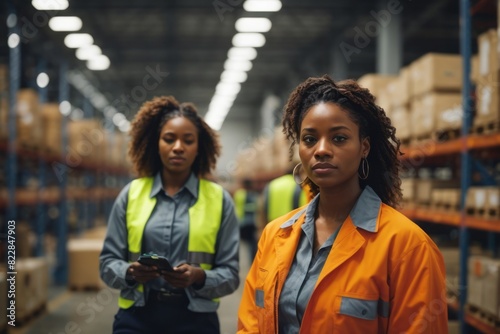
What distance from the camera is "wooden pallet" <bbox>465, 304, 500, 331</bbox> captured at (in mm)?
4422

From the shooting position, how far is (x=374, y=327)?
177cm

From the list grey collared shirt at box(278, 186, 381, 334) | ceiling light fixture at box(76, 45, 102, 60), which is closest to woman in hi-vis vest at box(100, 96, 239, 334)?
grey collared shirt at box(278, 186, 381, 334)

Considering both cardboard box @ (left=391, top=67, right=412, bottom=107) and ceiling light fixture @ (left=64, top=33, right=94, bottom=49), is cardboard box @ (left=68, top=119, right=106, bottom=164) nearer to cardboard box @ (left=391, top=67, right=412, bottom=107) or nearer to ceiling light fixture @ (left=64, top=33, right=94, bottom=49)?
ceiling light fixture @ (left=64, top=33, right=94, bottom=49)

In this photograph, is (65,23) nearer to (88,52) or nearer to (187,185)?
(88,52)

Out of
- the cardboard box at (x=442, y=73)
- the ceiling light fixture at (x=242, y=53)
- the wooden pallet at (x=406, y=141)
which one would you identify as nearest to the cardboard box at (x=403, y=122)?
the wooden pallet at (x=406, y=141)

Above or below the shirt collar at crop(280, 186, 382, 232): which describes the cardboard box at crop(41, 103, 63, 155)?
above

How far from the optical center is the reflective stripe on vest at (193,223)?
2906 millimetres

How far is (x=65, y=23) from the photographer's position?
34.5 feet

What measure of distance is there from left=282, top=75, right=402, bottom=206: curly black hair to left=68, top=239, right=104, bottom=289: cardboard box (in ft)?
26.1

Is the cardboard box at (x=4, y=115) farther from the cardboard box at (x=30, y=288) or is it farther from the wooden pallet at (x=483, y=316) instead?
the wooden pallet at (x=483, y=316)

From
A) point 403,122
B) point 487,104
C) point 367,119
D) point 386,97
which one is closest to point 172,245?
point 367,119

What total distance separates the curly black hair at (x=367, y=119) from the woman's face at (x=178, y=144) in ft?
3.34

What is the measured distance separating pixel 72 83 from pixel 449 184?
16359 mm

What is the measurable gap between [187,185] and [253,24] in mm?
9355
